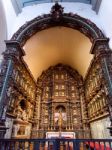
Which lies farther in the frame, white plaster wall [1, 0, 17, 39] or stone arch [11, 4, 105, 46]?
stone arch [11, 4, 105, 46]

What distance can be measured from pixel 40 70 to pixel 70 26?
13.6 ft

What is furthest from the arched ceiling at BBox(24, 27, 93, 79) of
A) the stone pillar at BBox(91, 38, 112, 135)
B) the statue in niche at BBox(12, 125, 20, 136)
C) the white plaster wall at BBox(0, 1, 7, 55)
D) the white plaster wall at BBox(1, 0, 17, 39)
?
the statue in niche at BBox(12, 125, 20, 136)

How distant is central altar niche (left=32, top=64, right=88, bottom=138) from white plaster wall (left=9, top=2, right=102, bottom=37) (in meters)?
4.31

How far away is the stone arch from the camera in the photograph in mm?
6492

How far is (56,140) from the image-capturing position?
3.11 metres

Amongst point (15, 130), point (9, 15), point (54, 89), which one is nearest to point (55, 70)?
point (54, 89)

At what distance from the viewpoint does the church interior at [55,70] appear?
5574 millimetres

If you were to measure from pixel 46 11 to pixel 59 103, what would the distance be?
5.71 meters

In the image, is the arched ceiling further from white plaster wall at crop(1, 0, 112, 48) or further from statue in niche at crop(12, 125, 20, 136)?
statue in niche at crop(12, 125, 20, 136)

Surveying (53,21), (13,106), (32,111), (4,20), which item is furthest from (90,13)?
(32,111)

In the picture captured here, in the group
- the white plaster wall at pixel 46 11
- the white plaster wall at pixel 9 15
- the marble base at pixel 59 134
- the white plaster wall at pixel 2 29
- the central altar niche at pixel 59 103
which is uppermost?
the white plaster wall at pixel 46 11

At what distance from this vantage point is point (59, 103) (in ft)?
31.0

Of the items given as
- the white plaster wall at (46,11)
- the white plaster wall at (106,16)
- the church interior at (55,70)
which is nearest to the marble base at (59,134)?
the church interior at (55,70)

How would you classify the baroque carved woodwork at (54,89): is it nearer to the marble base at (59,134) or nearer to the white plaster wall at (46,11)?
the marble base at (59,134)
